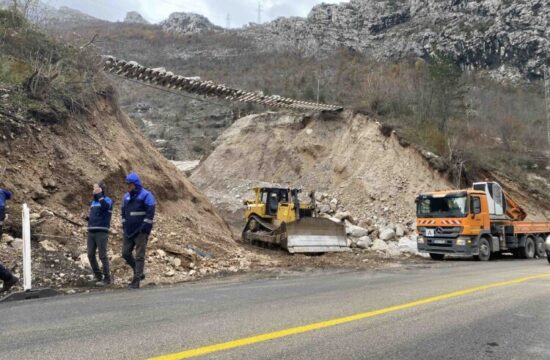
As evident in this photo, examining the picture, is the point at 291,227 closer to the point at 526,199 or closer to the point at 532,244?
the point at 532,244

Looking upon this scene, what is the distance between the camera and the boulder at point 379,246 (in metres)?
19.9

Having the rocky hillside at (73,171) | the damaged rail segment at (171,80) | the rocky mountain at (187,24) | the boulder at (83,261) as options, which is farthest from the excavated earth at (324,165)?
the rocky mountain at (187,24)

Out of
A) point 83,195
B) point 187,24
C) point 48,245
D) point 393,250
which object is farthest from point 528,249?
point 187,24

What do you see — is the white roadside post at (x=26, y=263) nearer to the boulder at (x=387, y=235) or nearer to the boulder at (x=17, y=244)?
the boulder at (x=17, y=244)

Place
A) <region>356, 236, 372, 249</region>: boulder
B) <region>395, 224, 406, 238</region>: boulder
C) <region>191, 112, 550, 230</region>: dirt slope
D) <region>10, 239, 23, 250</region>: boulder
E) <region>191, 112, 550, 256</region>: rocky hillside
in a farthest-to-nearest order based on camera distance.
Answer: <region>191, 112, 550, 230</region>: dirt slope → <region>191, 112, 550, 256</region>: rocky hillside → <region>395, 224, 406, 238</region>: boulder → <region>356, 236, 372, 249</region>: boulder → <region>10, 239, 23, 250</region>: boulder

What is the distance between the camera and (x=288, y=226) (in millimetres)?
16734

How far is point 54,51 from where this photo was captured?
14.5 m

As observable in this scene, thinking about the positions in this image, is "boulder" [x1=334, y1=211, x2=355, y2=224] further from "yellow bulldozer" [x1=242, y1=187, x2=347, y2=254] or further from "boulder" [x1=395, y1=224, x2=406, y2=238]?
"yellow bulldozer" [x1=242, y1=187, x2=347, y2=254]

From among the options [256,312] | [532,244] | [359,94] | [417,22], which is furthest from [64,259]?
[417,22]

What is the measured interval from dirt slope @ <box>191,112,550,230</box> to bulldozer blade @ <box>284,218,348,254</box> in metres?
6.85

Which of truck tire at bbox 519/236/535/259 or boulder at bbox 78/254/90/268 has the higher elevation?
boulder at bbox 78/254/90/268

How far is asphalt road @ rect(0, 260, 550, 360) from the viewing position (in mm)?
4441

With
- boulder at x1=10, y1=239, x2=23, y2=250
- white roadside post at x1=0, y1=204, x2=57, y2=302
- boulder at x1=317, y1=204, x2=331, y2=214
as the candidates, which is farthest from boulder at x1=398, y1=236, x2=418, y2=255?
white roadside post at x1=0, y1=204, x2=57, y2=302

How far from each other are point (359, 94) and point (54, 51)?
2170 cm
